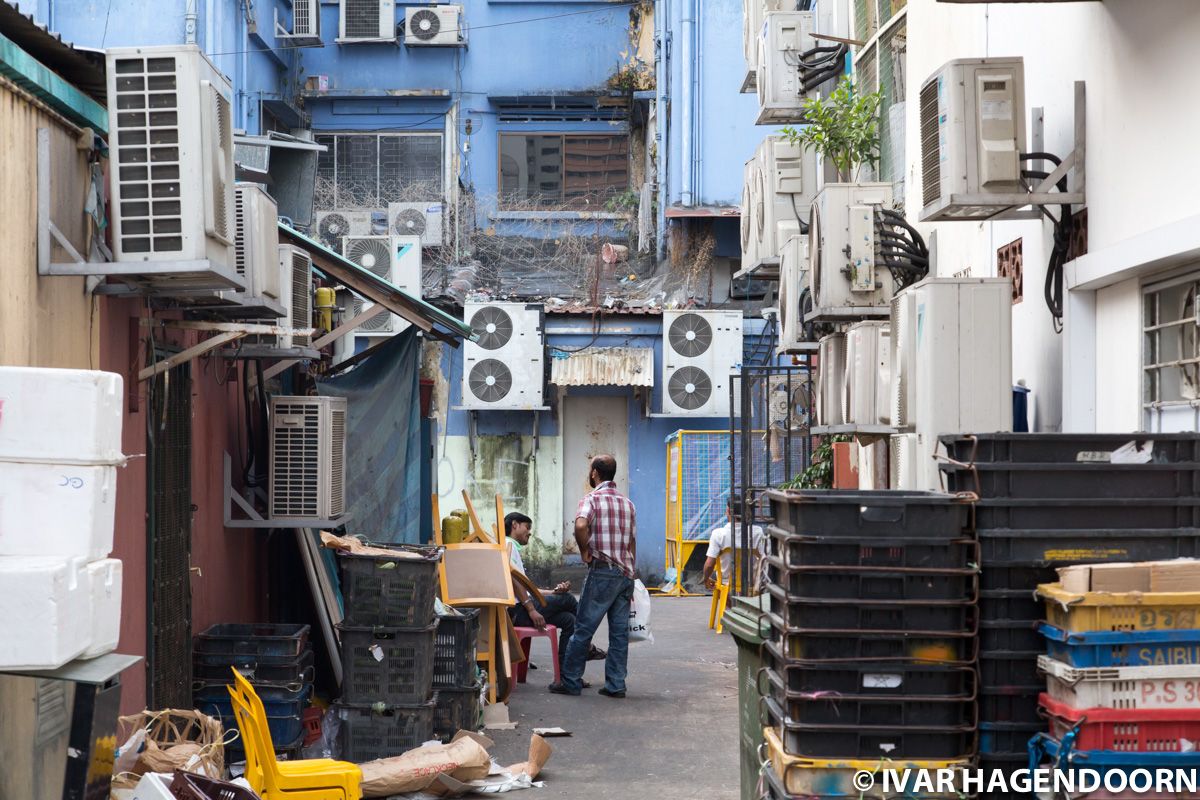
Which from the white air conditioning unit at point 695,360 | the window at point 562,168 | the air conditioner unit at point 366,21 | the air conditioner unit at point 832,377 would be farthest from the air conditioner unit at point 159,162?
the window at point 562,168

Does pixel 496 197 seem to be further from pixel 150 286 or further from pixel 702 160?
pixel 150 286

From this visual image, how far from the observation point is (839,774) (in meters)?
4.80

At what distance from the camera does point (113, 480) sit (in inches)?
204

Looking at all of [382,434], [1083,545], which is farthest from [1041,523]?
[382,434]

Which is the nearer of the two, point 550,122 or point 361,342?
point 361,342

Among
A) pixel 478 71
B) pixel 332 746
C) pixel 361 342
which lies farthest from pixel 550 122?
pixel 332 746

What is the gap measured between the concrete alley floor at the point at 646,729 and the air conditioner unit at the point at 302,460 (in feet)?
7.25

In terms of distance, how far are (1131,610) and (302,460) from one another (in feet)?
22.6

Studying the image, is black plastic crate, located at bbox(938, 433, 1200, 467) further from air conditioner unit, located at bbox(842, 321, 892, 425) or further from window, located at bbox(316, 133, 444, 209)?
window, located at bbox(316, 133, 444, 209)

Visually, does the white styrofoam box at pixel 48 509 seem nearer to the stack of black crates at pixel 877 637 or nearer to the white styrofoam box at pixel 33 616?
the white styrofoam box at pixel 33 616

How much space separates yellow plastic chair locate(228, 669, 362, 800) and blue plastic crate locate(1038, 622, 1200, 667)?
13.7ft

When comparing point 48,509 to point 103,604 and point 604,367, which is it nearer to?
point 103,604

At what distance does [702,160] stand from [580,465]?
5.36 meters

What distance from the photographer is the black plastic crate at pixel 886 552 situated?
4832mm
